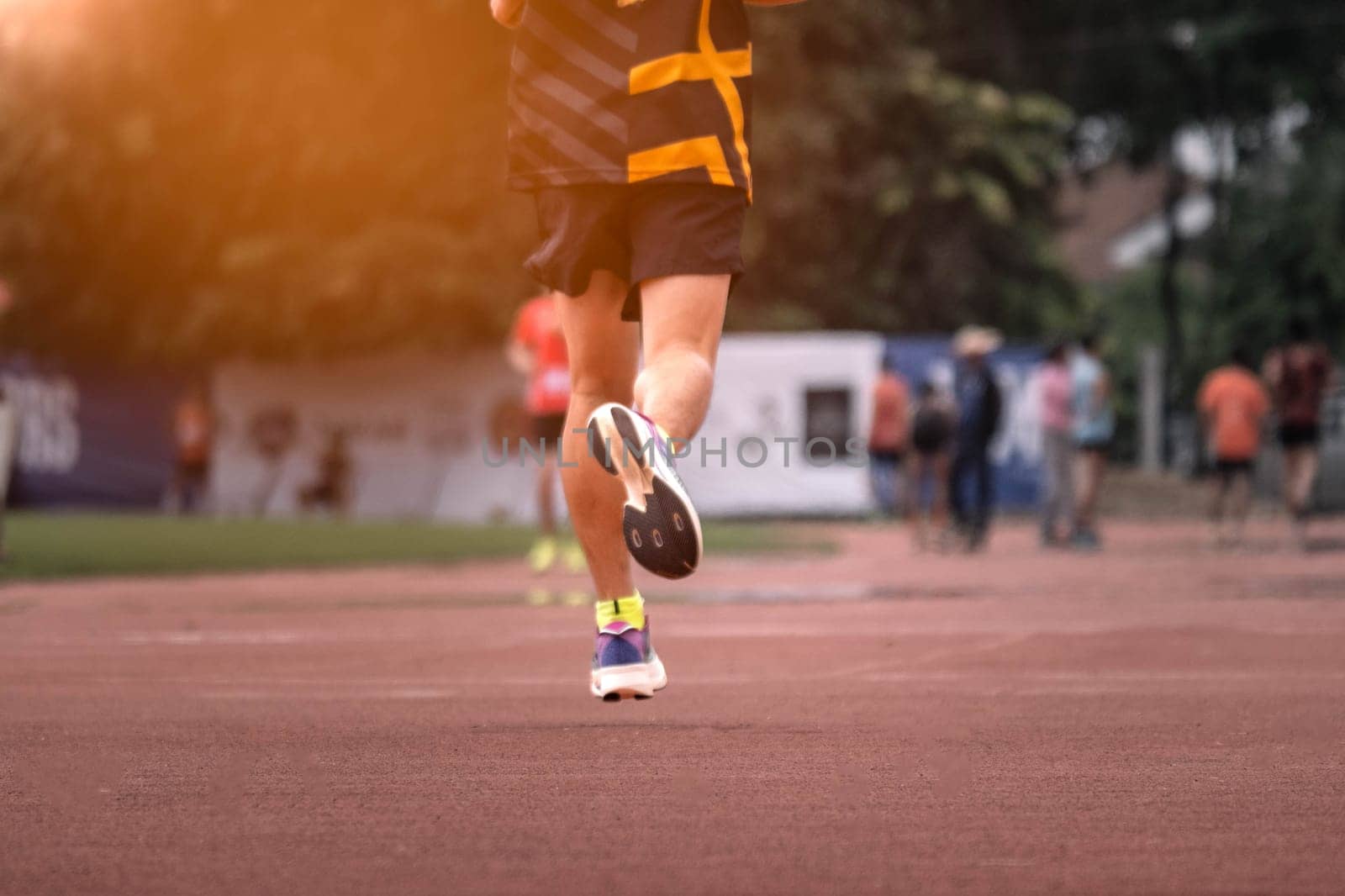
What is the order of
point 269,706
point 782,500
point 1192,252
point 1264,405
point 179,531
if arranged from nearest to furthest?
point 269,706, point 1264,405, point 179,531, point 782,500, point 1192,252

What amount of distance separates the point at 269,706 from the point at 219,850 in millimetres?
1989

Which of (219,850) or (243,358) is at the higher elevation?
(243,358)

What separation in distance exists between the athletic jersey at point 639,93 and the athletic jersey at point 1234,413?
1412 cm

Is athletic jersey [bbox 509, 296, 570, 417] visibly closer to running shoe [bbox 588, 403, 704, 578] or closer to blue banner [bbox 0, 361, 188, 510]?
running shoe [bbox 588, 403, 704, 578]

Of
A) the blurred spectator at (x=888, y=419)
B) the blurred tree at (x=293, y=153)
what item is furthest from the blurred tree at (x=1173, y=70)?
the blurred spectator at (x=888, y=419)

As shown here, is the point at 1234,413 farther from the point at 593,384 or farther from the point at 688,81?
the point at 688,81

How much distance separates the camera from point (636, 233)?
194 inches

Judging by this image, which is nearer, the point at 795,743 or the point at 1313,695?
the point at 795,743

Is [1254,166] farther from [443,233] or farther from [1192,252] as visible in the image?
[443,233]

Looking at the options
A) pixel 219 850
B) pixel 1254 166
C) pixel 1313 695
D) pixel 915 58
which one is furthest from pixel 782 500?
pixel 219 850

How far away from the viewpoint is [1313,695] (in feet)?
17.8

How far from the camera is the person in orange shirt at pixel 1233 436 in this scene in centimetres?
1836

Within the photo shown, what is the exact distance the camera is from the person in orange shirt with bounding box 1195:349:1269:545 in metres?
18.4

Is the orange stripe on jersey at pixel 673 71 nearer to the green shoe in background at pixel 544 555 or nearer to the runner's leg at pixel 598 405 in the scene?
the runner's leg at pixel 598 405
